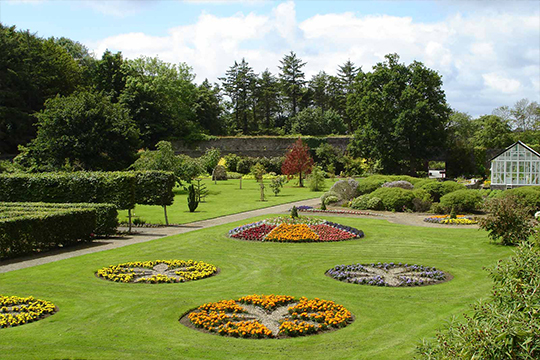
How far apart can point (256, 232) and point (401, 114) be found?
102 ft

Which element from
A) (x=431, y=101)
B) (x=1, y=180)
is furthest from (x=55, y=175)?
(x=431, y=101)

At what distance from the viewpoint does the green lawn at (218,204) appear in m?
23.4

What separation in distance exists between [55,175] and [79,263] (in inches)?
362

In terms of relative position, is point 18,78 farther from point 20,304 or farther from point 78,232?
point 20,304

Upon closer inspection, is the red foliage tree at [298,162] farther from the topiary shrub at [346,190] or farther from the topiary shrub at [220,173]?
the topiary shrub at [346,190]

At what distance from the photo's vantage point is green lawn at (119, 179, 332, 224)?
23422 mm

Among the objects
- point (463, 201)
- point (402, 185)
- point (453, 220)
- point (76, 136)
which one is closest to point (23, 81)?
point (76, 136)

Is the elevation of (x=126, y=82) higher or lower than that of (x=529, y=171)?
higher

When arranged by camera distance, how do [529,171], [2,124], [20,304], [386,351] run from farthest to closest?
1. [2,124]
2. [529,171]
3. [20,304]
4. [386,351]

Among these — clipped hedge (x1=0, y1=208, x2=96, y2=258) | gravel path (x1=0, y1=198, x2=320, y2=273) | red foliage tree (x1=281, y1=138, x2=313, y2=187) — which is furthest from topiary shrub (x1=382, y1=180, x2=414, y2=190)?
clipped hedge (x1=0, y1=208, x2=96, y2=258)

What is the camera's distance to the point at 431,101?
45.8 m

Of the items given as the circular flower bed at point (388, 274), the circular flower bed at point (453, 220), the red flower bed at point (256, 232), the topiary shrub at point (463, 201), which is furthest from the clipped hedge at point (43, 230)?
the topiary shrub at point (463, 201)

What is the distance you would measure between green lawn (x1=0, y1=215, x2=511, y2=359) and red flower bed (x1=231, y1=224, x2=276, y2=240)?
0.61 metres

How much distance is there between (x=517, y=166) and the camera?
108 feet
